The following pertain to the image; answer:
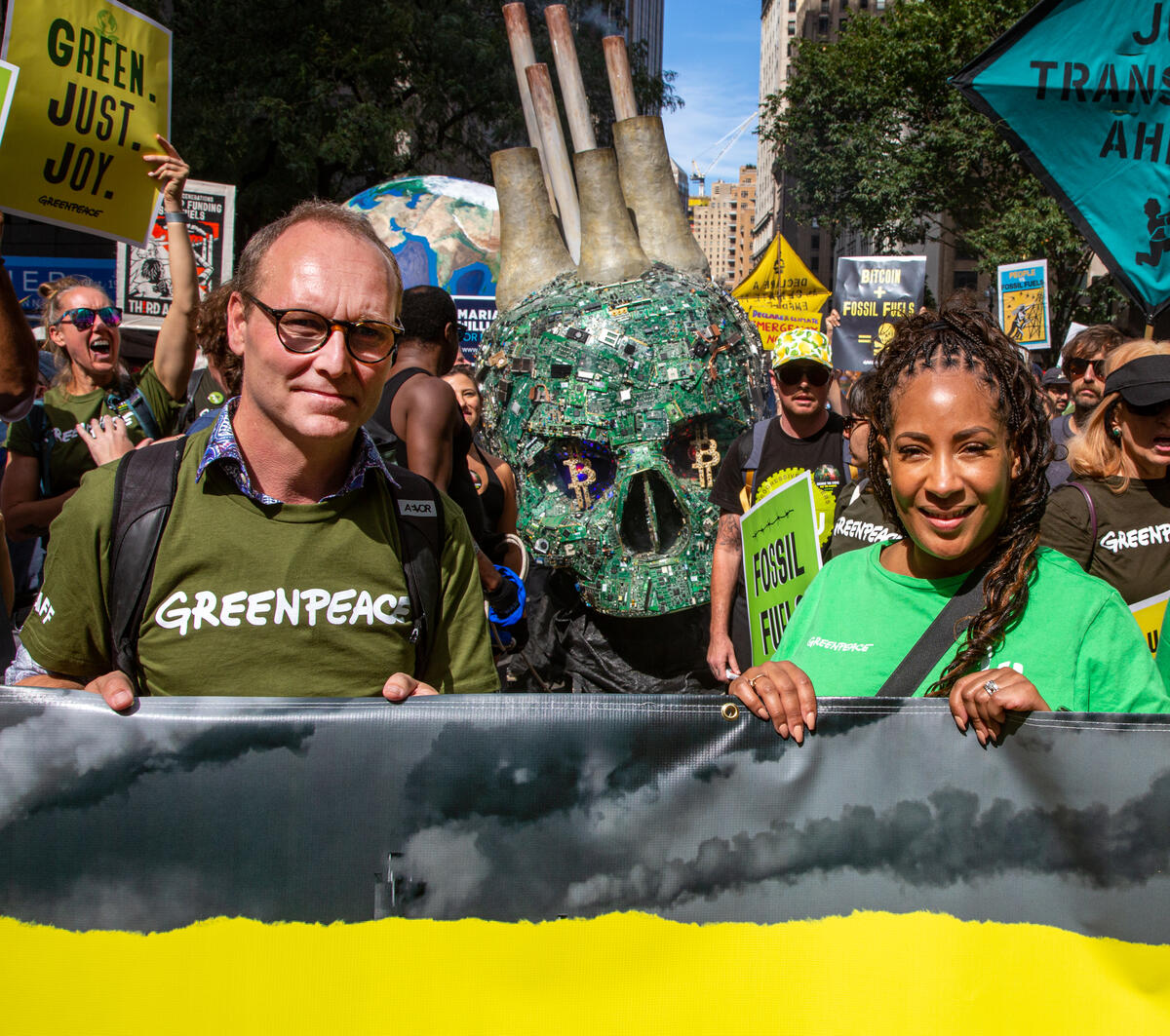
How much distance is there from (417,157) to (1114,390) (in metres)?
15.9

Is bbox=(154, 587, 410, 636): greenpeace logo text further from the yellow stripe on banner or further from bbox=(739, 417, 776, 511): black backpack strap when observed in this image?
bbox=(739, 417, 776, 511): black backpack strap

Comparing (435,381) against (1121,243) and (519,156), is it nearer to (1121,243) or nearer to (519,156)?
(519,156)

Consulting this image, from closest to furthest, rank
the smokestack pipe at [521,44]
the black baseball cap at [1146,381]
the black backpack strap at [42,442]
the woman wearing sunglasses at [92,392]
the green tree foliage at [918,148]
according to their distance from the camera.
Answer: the black baseball cap at [1146,381]
the woman wearing sunglasses at [92,392]
the black backpack strap at [42,442]
the smokestack pipe at [521,44]
the green tree foliage at [918,148]

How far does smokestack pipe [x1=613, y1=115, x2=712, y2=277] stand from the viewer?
5.30 meters

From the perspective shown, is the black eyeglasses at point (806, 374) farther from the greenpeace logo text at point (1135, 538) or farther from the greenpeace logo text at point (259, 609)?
the greenpeace logo text at point (259, 609)

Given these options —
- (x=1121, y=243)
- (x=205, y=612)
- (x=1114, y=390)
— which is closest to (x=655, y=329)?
(x=1121, y=243)

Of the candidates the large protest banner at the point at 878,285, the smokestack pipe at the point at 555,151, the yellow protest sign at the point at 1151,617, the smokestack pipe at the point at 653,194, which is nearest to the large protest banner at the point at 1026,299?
the large protest banner at the point at 878,285

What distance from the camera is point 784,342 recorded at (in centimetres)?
422

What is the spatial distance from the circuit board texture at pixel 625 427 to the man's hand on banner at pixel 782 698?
3.08m

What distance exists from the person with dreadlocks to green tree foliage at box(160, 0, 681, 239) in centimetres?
1301

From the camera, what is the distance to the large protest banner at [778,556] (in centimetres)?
322

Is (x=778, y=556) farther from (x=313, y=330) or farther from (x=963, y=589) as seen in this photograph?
(x=313, y=330)

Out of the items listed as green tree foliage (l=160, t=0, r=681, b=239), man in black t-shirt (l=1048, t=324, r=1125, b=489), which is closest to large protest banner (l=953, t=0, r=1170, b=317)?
man in black t-shirt (l=1048, t=324, r=1125, b=489)

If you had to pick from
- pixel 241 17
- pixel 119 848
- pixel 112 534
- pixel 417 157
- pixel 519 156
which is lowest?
pixel 119 848
